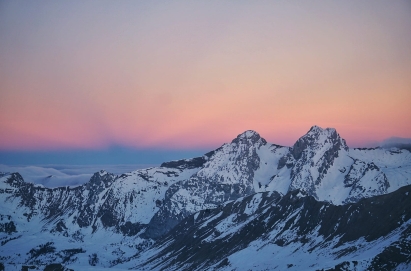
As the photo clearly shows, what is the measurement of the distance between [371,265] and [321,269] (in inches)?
629

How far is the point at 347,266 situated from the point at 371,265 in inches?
303

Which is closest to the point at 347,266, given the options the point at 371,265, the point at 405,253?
the point at 371,265

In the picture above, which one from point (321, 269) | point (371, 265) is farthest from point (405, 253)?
point (321, 269)

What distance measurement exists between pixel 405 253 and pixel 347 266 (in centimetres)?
1924

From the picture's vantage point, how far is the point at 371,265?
18788 centimetres

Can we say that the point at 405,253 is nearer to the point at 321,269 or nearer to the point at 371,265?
the point at 371,265

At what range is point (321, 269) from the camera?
194 m

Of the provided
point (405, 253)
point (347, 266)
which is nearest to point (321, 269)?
point (347, 266)

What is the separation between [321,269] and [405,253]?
2684 centimetres

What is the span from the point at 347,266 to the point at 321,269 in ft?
32.1

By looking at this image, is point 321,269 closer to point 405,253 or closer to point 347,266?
point 347,266

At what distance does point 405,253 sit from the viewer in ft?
620

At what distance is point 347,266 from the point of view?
187 metres

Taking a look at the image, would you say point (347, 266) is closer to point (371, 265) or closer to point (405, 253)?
point (371, 265)
